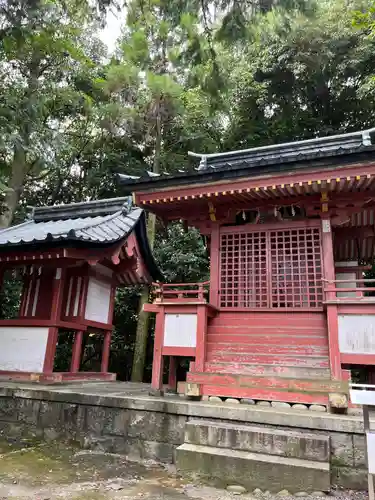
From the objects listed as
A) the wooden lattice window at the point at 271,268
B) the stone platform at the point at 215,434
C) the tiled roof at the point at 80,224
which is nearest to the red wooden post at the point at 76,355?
the stone platform at the point at 215,434

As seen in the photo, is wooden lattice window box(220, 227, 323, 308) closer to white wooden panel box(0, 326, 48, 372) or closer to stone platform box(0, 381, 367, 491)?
stone platform box(0, 381, 367, 491)

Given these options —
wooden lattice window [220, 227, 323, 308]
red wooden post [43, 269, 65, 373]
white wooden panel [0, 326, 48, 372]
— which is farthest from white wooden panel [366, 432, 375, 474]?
white wooden panel [0, 326, 48, 372]

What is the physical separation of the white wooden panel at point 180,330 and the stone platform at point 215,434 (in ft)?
3.56

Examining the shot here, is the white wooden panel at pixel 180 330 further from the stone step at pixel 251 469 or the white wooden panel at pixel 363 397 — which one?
the white wooden panel at pixel 363 397

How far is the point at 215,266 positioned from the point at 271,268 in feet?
3.73

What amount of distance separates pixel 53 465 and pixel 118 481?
1117mm

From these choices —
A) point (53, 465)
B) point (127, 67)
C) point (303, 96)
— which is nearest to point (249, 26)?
point (53, 465)

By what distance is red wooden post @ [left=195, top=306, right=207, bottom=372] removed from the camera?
601cm

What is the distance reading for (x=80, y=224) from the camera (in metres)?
10.6

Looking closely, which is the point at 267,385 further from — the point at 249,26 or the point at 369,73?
the point at 369,73

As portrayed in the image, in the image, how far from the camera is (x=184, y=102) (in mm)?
15578

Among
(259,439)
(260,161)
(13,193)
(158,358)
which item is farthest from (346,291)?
(13,193)

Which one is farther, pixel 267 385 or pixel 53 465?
pixel 267 385

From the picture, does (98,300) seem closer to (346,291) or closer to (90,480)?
(90,480)
